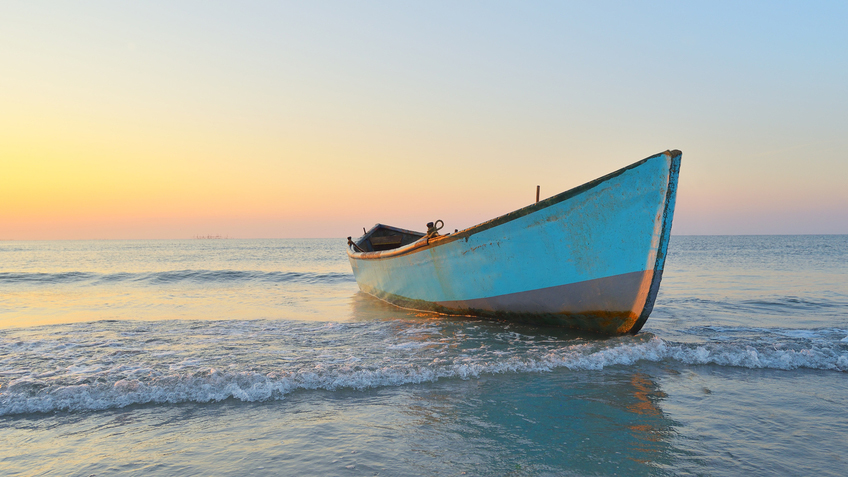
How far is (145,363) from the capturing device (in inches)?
207

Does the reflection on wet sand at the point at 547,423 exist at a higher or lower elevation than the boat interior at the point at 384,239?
lower

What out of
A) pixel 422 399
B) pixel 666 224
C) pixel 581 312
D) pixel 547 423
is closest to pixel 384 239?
pixel 581 312

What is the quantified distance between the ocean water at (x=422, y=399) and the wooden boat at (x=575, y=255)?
437 millimetres

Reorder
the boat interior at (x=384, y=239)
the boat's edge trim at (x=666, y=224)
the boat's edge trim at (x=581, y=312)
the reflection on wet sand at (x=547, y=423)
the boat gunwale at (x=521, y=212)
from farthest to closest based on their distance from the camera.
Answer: the boat interior at (x=384, y=239)
the boat's edge trim at (x=581, y=312)
the boat gunwale at (x=521, y=212)
the boat's edge trim at (x=666, y=224)
the reflection on wet sand at (x=547, y=423)

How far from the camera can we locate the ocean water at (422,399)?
9.27 feet

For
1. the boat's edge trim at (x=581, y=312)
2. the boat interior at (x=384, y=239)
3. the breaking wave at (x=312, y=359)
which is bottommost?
the breaking wave at (x=312, y=359)

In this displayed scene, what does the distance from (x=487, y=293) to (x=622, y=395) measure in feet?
10.7

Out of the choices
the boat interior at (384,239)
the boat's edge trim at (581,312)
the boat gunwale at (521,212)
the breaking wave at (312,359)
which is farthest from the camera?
the boat interior at (384,239)

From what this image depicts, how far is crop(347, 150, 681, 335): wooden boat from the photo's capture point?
5.52 meters

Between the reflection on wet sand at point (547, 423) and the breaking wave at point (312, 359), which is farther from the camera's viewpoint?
the breaking wave at point (312, 359)

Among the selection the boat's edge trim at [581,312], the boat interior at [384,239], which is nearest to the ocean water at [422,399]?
the boat's edge trim at [581,312]

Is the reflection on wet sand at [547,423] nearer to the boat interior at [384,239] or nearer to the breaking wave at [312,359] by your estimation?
the breaking wave at [312,359]

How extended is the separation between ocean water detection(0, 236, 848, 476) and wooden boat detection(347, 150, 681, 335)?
44 cm

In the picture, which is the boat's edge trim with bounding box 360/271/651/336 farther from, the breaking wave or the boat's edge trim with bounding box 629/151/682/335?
the breaking wave
